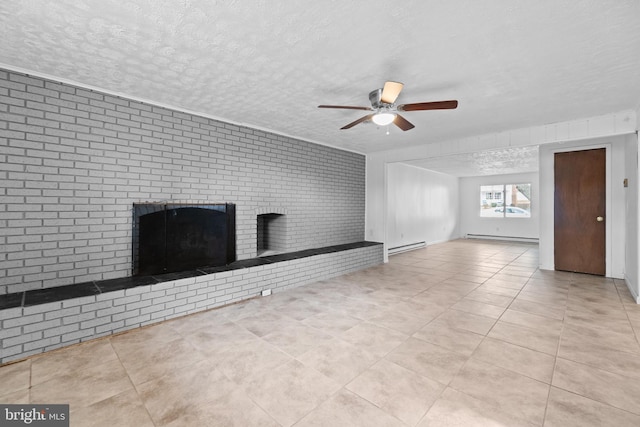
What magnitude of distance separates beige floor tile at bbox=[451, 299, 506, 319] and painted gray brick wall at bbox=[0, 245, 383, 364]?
2.30m

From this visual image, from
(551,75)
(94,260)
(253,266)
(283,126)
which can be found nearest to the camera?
(551,75)

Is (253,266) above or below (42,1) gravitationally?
below

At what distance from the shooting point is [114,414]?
1764 mm

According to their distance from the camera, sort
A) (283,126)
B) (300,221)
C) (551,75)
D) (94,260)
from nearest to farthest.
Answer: (551,75), (94,260), (283,126), (300,221)

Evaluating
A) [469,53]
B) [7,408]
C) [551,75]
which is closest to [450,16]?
[469,53]

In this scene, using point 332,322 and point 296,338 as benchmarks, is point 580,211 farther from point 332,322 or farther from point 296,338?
point 296,338

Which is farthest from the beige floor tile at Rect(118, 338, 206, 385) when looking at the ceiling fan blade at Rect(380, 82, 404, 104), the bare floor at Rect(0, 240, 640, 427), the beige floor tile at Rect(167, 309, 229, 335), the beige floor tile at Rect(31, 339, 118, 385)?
the ceiling fan blade at Rect(380, 82, 404, 104)

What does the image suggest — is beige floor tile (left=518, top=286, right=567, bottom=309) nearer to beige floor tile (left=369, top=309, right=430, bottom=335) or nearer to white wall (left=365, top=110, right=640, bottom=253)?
beige floor tile (left=369, top=309, right=430, bottom=335)

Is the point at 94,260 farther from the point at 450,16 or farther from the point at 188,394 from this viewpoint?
the point at 450,16

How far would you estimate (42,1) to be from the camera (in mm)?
1809

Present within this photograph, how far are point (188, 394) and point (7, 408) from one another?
3.61 feet

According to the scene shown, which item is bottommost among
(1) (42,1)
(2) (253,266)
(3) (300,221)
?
(2) (253,266)

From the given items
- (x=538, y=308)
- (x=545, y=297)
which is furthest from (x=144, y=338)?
(x=545, y=297)

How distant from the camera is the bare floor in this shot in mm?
1777
